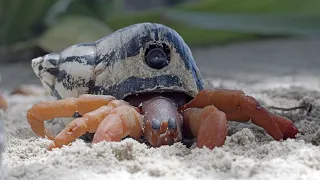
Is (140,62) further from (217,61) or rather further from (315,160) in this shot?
(217,61)

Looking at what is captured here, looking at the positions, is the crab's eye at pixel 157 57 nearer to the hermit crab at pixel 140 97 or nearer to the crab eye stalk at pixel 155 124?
the hermit crab at pixel 140 97

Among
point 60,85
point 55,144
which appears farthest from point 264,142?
point 60,85

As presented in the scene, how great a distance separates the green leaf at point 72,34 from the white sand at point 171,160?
2.08 metres

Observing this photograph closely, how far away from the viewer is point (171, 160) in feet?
3.80

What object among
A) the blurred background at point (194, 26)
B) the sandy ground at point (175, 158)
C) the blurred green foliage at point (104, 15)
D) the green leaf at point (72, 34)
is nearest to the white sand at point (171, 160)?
the sandy ground at point (175, 158)

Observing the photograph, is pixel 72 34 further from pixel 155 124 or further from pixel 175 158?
pixel 175 158

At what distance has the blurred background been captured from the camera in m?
3.66

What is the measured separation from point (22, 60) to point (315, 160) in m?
3.48

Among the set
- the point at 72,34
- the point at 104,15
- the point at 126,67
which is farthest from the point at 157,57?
the point at 104,15

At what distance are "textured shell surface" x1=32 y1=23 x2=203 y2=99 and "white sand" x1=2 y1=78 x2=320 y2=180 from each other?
9.5 inches

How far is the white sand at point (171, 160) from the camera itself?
3.53ft

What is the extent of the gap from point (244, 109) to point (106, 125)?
0.37 metres

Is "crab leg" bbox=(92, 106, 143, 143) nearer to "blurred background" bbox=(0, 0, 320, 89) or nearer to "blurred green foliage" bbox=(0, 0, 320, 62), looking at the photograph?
"blurred background" bbox=(0, 0, 320, 89)

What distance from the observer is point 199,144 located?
4.19ft
